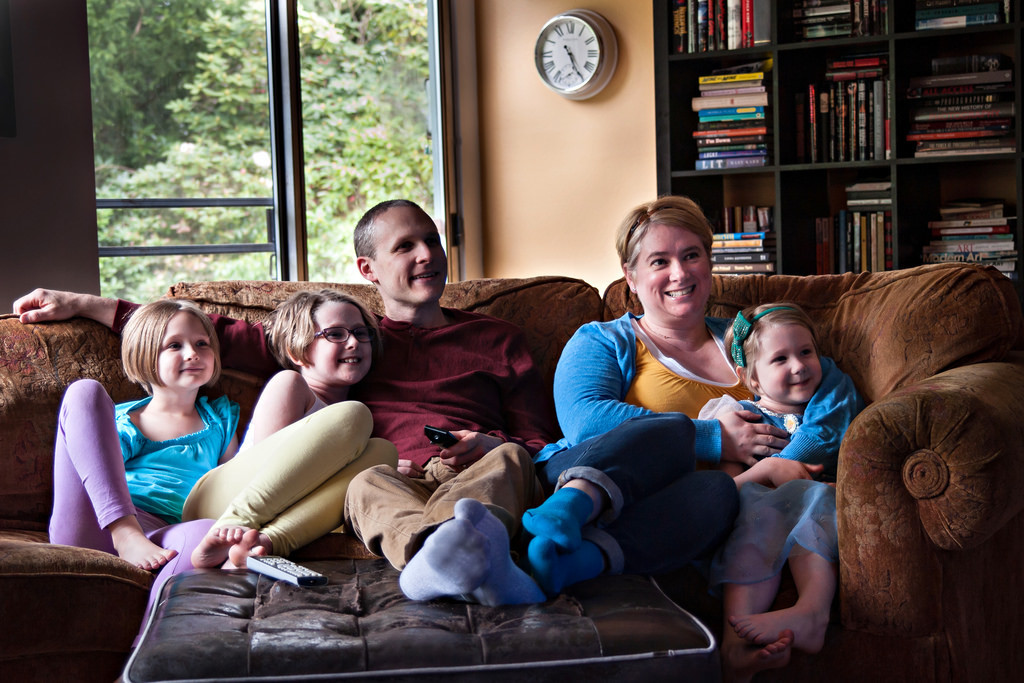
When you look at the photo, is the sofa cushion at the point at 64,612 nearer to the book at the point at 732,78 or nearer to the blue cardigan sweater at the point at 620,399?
the blue cardigan sweater at the point at 620,399

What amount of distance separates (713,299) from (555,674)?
47.5 inches

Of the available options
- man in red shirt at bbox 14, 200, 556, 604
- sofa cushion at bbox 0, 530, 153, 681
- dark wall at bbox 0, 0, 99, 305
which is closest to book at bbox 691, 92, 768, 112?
man in red shirt at bbox 14, 200, 556, 604

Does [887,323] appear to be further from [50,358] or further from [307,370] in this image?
[50,358]

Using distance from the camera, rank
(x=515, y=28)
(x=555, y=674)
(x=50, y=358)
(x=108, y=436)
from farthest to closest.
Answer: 1. (x=515, y=28)
2. (x=50, y=358)
3. (x=108, y=436)
4. (x=555, y=674)

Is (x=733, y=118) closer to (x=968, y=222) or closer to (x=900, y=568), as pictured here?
(x=968, y=222)

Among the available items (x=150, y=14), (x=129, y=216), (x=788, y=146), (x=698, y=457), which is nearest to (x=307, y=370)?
(x=698, y=457)

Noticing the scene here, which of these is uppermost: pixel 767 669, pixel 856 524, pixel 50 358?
pixel 50 358

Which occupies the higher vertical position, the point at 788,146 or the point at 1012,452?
the point at 788,146

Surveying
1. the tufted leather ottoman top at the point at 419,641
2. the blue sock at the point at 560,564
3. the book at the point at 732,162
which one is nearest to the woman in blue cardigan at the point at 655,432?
the blue sock at the point at 560,564

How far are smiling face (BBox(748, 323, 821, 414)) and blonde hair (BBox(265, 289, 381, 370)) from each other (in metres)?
0.81

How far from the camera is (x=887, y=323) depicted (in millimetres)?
1957

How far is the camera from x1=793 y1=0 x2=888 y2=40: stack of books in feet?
10.9

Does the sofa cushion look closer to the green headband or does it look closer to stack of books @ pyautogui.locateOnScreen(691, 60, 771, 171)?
the green headband

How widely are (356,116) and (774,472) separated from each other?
283 centimetres
